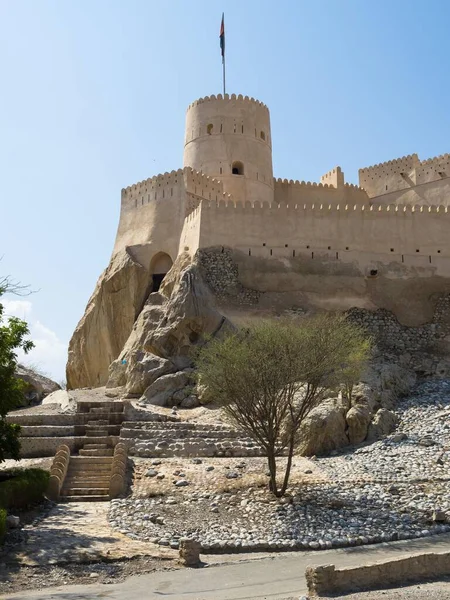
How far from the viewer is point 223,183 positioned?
28.1m

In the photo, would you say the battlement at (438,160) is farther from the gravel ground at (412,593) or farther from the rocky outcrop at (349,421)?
the gravel ground at (412,593)

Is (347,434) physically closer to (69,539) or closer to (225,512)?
(225,512)

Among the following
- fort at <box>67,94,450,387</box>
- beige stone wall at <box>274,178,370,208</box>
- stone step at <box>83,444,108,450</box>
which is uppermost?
beige stone wall at <box>274,178,370,208</box>

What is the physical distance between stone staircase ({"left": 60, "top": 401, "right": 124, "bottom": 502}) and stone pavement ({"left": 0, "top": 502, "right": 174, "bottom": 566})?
129 cm

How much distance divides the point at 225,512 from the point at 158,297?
39.9ft

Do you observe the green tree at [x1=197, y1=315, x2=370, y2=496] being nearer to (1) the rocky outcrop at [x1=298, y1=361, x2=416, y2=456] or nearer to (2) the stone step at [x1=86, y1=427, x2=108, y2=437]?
(1) the rocky outcrop at [x1=298, y1=361, x2=416, y2=456]

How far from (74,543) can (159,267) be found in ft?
55.0

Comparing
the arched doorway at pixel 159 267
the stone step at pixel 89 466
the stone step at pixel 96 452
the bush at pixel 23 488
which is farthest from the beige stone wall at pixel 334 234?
the bush at pixel 23 488

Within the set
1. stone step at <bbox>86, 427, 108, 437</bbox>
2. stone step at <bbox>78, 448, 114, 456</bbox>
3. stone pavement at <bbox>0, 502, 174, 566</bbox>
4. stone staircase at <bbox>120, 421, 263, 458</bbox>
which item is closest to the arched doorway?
stone staircase at <bbox>120, 421, 263, 458</bbox>

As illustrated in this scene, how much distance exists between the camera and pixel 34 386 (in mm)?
22219

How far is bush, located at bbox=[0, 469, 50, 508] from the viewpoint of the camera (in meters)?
11.5

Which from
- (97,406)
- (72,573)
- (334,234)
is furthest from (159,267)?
(72,573)

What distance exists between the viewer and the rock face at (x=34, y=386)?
21734 mm

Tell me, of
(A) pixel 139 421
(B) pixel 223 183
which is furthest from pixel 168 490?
(B) pixel 223 183
